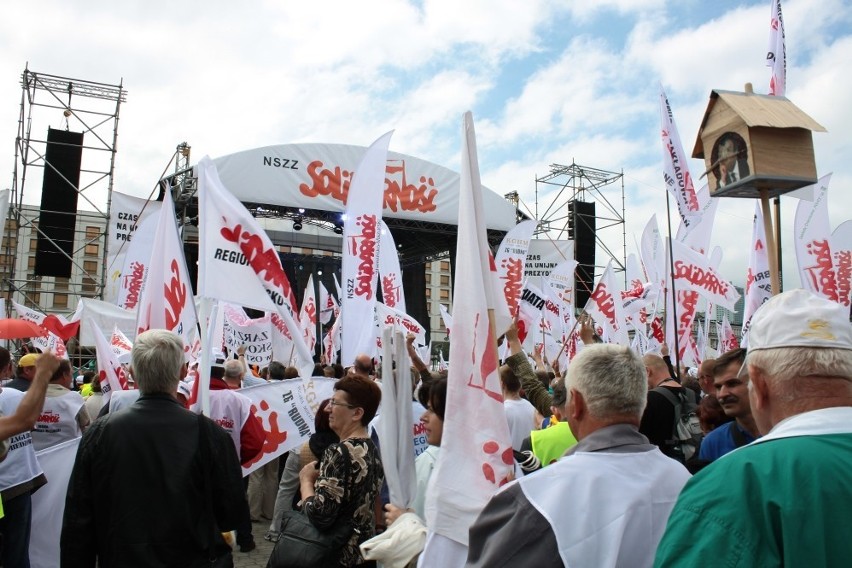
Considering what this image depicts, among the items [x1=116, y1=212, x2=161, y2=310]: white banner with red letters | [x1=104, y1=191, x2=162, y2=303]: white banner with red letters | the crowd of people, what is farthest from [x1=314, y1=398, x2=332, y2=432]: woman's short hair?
[x1=104, y1=191, x2=162, y2=303]: white banner with red letters

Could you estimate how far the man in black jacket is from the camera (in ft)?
8.95

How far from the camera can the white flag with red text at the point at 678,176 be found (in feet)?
23.2

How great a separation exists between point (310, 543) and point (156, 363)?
1037 mm

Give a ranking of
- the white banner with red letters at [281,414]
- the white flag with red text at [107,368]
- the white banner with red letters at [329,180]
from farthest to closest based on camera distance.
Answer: the white banner with red letters at [329,180]
the white flag with red text at [107,368]
the white banner with red letters at [281,414]

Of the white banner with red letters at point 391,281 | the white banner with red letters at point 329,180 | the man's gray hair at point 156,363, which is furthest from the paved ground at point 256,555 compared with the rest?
the white banner with red letters at point 329,180

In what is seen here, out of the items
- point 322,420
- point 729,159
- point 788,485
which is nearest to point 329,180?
point 322,420

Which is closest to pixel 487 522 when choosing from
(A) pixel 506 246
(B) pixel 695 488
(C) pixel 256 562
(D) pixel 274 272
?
(B) pixel 695 488

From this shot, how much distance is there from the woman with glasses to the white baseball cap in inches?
80.5

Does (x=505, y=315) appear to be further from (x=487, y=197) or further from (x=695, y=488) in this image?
(x=487, y=197)

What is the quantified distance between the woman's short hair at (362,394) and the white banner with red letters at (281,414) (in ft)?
7.41

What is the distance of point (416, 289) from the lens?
2808cm

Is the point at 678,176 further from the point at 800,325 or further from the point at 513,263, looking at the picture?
the point at 800,325

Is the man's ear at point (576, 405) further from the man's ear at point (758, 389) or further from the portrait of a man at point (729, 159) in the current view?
the portrait of a man at point (729, 159)

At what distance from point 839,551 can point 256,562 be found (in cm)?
592
